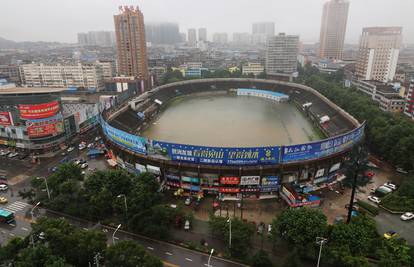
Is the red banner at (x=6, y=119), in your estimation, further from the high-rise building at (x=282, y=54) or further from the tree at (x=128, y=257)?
the high-rise building at (x=282, y=54)

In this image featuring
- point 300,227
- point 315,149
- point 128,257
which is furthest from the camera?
point 315,149

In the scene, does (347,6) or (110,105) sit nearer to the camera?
(110,105)

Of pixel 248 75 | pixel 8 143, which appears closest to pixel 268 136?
pixel 8 143

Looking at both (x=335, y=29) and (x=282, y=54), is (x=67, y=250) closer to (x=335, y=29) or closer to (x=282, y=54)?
(x=282, y=54)

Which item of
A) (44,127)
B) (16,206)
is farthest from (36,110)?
(16,206)

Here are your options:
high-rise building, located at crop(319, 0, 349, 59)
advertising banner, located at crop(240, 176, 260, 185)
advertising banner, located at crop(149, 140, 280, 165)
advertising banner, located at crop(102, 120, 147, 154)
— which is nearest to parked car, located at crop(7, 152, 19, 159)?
advertising banner, located at crop(102, 120, 147, 154)

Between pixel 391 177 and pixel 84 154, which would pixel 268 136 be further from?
pixel 84 154
